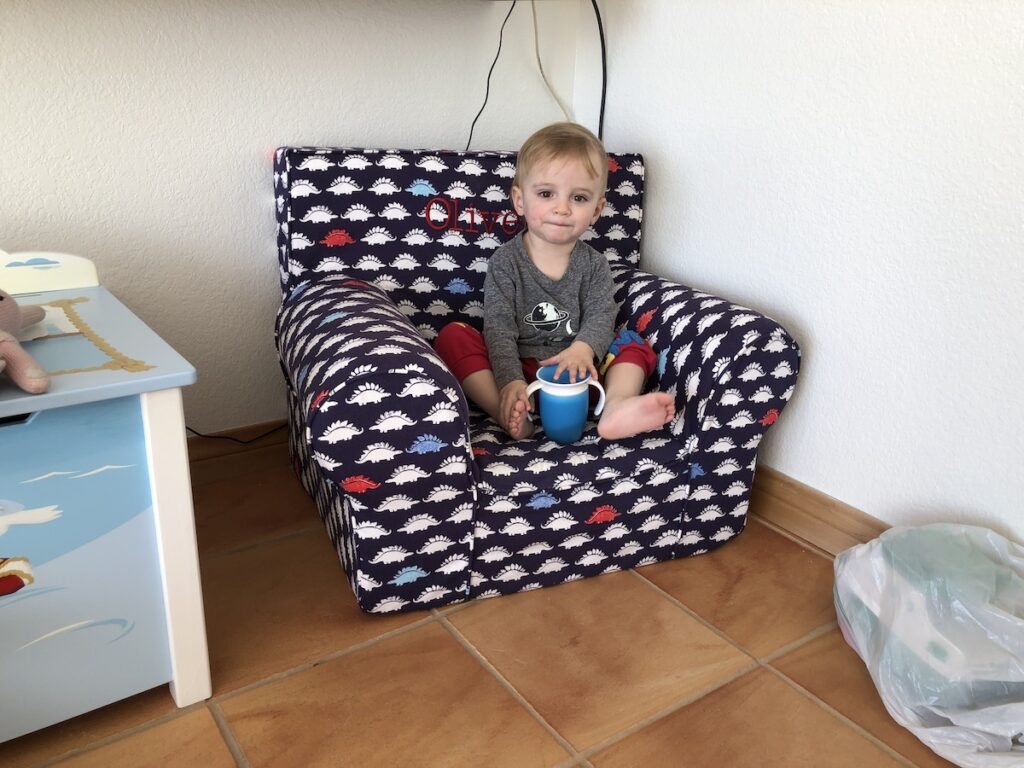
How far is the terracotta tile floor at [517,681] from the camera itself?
1.10 metres

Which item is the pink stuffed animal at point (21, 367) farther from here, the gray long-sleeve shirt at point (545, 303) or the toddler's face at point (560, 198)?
the toddler's face at point (560, 198)

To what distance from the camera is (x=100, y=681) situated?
42.1 inches

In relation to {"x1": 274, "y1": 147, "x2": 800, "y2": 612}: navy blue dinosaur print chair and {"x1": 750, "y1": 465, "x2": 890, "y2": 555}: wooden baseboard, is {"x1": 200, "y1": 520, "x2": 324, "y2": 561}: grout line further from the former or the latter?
{"x1": 750, "y1": 465, "x2": 890, "y2": 555}: wooden baseboard

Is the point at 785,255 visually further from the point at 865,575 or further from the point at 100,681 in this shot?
the point at 100,681

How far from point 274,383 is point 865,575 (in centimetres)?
127

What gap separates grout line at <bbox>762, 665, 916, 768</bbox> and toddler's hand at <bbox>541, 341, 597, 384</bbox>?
58 centimetres

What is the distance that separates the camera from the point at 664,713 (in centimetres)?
118

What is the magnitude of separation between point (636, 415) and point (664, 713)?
0.48 metres

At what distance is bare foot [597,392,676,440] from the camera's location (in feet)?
4.58

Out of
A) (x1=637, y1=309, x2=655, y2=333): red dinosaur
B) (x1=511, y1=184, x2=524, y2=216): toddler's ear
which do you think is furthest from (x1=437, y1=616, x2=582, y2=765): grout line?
(x1=511, y1=184, x2=524, y2=216): toddler's ear

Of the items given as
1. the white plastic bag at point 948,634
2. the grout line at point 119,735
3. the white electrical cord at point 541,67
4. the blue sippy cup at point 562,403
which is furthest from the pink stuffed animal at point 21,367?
the white electrical cord at point 541,67

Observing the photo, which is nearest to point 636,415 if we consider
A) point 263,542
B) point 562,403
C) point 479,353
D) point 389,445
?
point 562,403

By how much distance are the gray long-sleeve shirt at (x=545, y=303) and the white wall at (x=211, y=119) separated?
47cm

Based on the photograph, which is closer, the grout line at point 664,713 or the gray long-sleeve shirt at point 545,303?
the grout line at point 664,713
